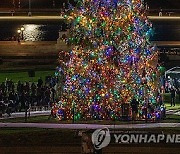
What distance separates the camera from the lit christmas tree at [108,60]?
60.8ft

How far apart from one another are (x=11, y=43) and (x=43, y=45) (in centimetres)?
254

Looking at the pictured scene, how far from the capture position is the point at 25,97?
21797mm

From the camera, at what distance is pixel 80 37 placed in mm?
18688

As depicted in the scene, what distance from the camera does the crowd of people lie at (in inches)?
832

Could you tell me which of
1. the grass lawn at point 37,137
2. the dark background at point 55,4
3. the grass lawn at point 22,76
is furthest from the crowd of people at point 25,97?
the dark background at point 55,4

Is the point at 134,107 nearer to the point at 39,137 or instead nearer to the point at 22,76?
the point at 39,137

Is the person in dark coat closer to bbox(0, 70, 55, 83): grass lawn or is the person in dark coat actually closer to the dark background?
bbox(0, 70, 55, 83): grass lawn

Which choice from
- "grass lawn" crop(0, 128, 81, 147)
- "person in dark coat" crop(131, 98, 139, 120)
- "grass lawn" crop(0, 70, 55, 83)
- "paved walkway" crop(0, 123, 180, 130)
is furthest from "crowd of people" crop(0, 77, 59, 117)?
"grass lawn" crop(0, 70, 55, 83)

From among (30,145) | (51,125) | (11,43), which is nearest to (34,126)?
(51,125)

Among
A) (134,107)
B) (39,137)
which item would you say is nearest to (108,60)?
(134,107)

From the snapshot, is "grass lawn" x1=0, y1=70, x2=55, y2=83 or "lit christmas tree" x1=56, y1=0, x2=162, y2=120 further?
"grass lawn" x1=0, y1=70, x2=55, y2=83

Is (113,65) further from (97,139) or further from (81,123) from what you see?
(97,139)

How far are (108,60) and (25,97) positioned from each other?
15.3 ft

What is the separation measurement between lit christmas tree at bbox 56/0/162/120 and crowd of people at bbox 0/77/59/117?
8.76 ft
